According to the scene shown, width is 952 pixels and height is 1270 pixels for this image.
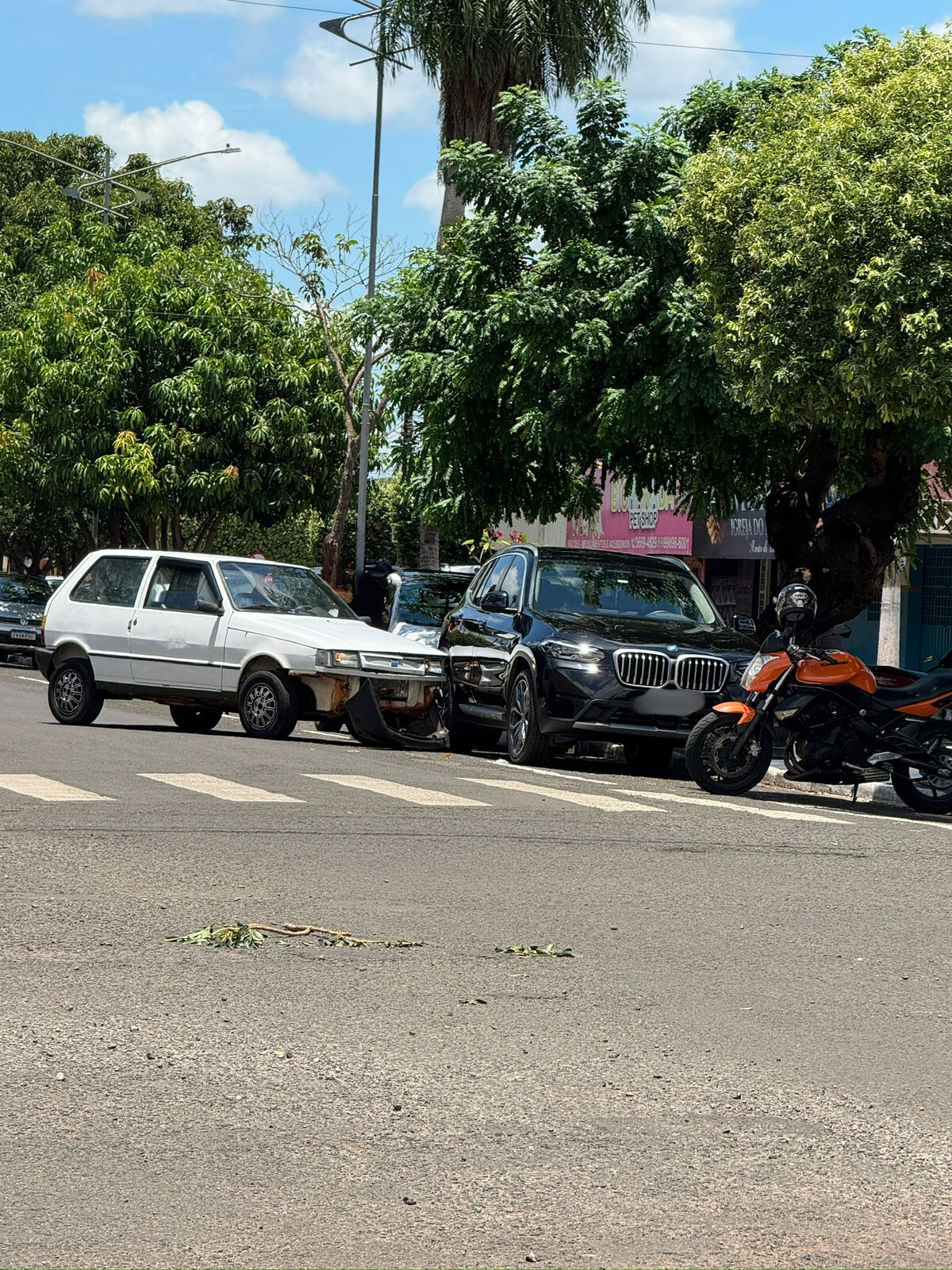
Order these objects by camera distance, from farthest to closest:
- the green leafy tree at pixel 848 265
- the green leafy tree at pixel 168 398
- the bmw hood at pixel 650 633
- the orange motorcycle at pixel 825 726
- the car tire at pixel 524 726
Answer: the green leafy tree at pixel 168 398 → the green leafy tree at pixel 848 265 → the car tire at pixel 524 726 → the bmw hood at pixel 650 633 → the orange motorcycle at pixel 825 726

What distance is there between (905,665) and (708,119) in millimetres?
11221

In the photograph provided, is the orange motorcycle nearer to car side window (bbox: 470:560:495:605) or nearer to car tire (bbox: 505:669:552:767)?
car tire (bbox: 505:669:552:767)

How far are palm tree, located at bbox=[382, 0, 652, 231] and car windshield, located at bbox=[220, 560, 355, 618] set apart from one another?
1085 centimetres

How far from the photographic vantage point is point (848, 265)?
17641mm

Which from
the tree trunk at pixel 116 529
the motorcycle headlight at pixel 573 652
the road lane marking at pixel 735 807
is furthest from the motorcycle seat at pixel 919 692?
the tree trunk at pixel 116 529

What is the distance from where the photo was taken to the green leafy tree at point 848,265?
1728 centimetres

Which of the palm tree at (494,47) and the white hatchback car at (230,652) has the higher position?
the palm tree at (494,47)

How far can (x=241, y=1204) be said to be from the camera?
431 centimetres

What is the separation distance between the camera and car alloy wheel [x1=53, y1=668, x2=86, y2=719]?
60.6 ft

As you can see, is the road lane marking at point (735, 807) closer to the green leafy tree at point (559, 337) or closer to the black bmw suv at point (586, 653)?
the black bmw suv at point (586, 653)

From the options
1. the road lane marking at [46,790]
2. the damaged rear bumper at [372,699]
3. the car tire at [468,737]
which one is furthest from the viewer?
the car tire at [468,737]

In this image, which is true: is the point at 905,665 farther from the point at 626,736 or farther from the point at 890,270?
the point at 626,736

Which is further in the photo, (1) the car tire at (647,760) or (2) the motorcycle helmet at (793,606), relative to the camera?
(1) the car tire at (647,760)

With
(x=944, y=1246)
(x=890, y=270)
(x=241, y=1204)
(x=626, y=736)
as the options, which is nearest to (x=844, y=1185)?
(x=944, y=1246)
